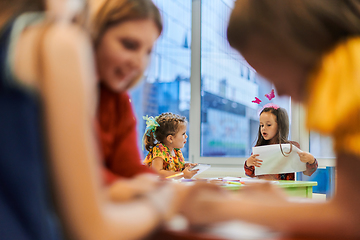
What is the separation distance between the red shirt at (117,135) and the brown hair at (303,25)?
158mm

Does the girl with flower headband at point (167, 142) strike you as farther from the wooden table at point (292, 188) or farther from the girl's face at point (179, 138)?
the wooden table at point (292, 188)

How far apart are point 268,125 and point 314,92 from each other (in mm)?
1425

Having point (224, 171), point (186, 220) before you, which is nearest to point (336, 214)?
point (186, 220)

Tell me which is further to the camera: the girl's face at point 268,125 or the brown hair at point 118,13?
the girl's face at point 268,125

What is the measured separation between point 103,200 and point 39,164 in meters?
0.06

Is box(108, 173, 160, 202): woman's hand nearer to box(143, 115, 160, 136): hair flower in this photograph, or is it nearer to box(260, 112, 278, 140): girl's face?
box(143, 115, 160, 136): hair flower

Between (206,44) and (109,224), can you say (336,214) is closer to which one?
(109,224)

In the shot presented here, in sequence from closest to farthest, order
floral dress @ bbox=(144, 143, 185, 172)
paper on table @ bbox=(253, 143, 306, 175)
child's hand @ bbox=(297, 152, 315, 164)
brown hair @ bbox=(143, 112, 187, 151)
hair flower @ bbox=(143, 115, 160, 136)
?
hair flower @ bbox=(143, 115, 160, 136)
child's hand @ bbox=(297, 152, 315, 164)
paper on table @ bbox=(253, 143, 306, 175)
floral dress @ bbox=(144, 143, 185, 172)
brown hair @ bbox=(143, 112, 187, 151)

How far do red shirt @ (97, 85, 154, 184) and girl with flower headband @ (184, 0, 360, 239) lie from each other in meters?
0.08

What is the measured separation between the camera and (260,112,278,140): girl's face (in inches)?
62.7

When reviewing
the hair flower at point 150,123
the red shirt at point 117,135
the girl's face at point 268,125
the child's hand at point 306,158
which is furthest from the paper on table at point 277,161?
the red shirt at point 117,135

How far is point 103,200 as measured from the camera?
21 cm

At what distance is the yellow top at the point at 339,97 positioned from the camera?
25 cm

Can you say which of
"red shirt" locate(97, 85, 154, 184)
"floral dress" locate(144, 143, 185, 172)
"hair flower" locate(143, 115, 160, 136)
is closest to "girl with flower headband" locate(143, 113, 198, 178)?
"floral dress" locate(144, 143, 185, 172)
